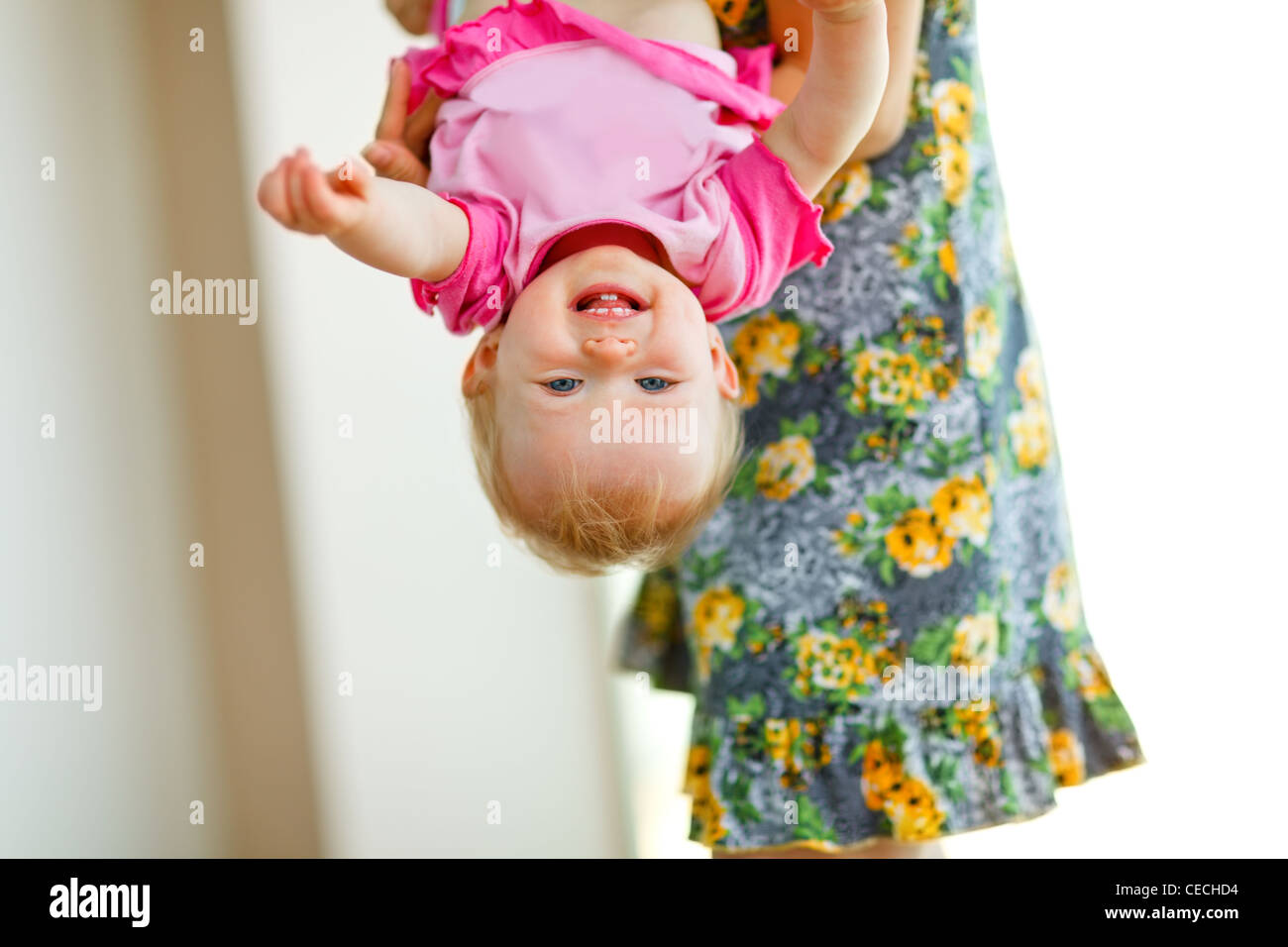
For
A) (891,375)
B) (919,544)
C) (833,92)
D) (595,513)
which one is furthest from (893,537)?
(833,92)

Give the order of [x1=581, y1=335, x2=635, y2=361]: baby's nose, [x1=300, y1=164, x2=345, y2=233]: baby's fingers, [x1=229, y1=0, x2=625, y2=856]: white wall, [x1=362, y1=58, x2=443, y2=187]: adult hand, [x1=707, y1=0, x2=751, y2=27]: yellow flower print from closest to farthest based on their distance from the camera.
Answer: [x1=300, y1=164, x2=345, y2=233]: baby's fingers
[x1=581, y1=335, x2=635, y2=361]: baby's nose
[x1=362, y1=58, x2=443, y2=187]: adult hand
[x1=707, y1=0, x2=751, y2=27]: yellow flower print
[x1=229, y1=0, x2=625, y2=856]: white wall

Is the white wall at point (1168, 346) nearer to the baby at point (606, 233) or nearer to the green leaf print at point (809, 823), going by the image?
the green leaf print at point (809, 823)

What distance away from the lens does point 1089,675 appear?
1040 millimetres

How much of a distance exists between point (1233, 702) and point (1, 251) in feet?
4.62

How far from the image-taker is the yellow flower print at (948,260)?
935 mm

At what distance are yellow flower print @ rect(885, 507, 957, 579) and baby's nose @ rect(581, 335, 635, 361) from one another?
41cm

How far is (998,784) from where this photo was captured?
A: 0.98 metres

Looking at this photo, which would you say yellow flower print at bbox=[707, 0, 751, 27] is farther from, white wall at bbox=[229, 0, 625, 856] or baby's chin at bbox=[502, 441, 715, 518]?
white wall at bbox=[229, 0, 625, 856]

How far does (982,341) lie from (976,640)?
0.82ft

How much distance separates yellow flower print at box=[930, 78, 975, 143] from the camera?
0.90m

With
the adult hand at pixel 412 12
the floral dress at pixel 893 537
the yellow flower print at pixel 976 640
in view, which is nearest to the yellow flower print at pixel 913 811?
the floral dress at pixel 893 537

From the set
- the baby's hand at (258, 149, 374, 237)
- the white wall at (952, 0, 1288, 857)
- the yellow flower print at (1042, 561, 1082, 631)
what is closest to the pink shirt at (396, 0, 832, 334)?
the baby's hand at (258, 149, 374, 237)
